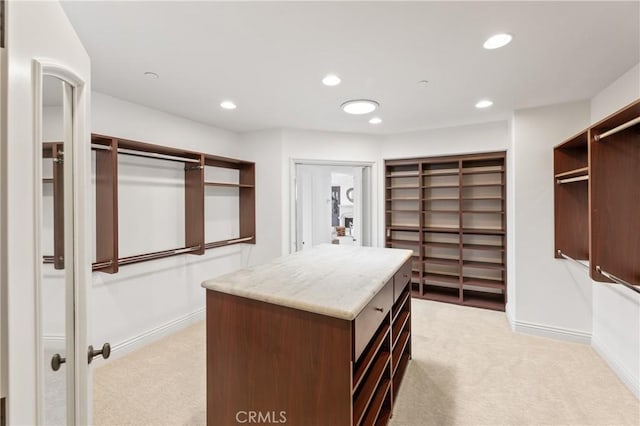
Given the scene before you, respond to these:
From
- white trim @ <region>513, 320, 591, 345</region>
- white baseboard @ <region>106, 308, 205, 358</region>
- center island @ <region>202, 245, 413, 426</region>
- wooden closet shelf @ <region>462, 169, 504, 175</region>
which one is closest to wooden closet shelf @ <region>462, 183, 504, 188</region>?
wooden closet shelf @ <region>462, 169, 504, 175</region>

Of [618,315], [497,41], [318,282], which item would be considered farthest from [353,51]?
[618,315]

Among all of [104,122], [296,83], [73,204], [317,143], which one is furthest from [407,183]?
[73,204]

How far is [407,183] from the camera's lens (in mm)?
4781

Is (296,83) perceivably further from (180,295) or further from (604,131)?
(180,295)

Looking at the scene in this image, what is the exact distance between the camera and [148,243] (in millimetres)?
3201

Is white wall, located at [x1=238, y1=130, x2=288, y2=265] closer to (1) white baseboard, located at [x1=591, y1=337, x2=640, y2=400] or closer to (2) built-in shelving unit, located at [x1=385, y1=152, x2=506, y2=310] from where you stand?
(2) built-in shelving unit, located at [x1=385, y1=152, x2=506, y2=310]

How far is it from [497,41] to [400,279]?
173 centimetres

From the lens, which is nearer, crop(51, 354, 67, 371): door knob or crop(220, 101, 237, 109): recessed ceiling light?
crop(51, 354, 67, 371): door knob

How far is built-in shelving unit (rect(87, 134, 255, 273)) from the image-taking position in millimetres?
2588

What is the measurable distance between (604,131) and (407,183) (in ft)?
9.39

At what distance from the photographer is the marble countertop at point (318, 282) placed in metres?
1.35

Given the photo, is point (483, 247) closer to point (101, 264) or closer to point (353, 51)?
point (353, 51)

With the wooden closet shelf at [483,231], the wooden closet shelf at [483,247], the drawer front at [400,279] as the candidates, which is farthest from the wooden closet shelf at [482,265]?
the drawer front at [400,279]

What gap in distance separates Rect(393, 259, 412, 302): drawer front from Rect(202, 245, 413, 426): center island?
0.81ft
